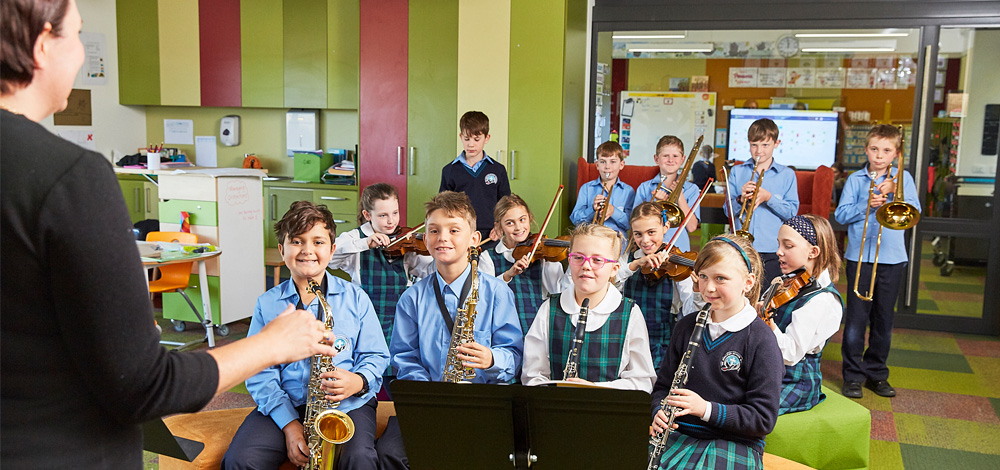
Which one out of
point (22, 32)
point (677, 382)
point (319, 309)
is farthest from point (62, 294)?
point (677, 382)

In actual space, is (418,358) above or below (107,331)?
below

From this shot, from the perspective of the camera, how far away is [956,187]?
16.7 ft

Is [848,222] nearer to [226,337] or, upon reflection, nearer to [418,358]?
[418,358]

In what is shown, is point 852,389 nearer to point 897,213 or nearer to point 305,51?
point 897,213

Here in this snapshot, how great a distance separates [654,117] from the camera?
551cm

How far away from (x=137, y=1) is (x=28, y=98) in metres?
6.41

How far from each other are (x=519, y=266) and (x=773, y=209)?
72.9 inches

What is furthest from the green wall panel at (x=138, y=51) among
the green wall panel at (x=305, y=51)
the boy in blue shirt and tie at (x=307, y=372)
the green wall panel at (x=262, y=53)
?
the boy in blue shirt and tie at (x=307, y=372)

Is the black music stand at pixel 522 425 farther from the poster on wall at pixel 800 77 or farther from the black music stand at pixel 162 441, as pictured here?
the poster on wall at pixel 800 77

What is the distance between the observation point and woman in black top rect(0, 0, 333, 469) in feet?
2.86

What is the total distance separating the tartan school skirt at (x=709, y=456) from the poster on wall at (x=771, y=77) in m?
3.88

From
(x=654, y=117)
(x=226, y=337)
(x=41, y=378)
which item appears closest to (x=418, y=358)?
(x=41, y=378)

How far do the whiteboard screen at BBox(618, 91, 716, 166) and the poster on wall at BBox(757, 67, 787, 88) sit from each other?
0.35 metres

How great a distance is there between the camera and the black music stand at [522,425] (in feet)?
5.47
